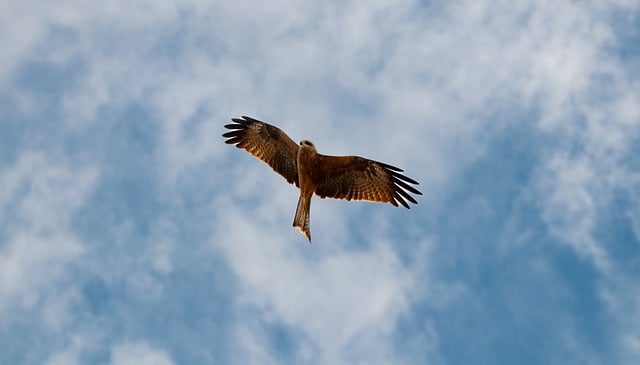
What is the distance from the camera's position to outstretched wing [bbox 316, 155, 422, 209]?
1265cm

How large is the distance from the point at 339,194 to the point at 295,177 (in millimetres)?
918

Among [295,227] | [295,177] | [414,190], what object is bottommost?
[295,227]

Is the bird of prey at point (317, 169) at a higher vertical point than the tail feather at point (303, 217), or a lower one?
higher

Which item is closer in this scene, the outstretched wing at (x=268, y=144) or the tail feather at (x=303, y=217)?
the tail feather at (x=303, y=217)

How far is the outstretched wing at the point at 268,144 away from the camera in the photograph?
508 inches

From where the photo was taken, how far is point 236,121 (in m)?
13.3

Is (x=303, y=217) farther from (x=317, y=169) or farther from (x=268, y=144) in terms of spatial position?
(x=268, y=144)

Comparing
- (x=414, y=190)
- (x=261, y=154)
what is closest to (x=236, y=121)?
(x=261, y=154)

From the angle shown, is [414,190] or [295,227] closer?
[295,227]

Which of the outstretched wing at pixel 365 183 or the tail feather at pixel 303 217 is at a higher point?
the outstretched wing at pixel 365 183

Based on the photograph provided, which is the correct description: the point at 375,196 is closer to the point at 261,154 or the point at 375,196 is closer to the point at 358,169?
the point at 358,169

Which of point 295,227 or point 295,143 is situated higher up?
point 295,143

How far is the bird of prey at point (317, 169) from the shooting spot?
12297mm

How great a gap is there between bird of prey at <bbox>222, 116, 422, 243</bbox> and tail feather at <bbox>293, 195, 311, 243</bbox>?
0.08 feet
